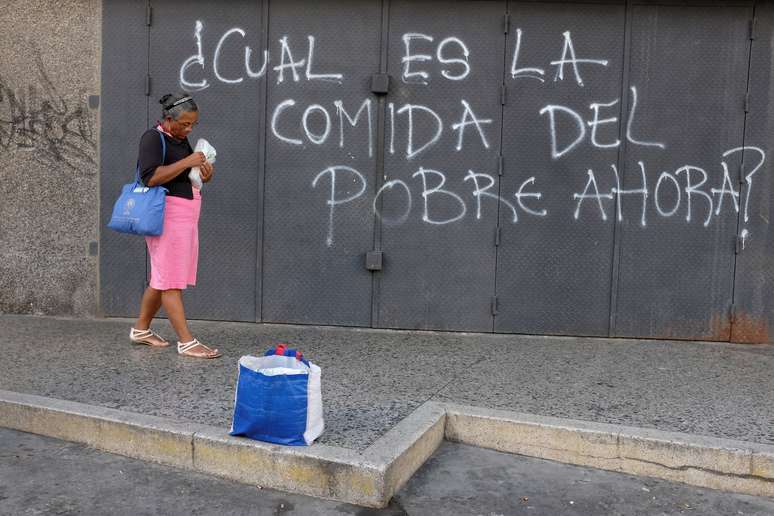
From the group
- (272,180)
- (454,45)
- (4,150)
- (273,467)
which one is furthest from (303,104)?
(273,467)

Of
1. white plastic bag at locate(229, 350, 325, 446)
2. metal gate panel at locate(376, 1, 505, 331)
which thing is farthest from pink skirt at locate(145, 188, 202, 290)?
metal gate panel at locate(376, 1, 505, 331)

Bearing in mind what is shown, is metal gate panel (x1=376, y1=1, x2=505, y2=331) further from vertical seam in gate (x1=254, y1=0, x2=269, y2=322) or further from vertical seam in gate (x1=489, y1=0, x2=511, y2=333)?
vertical seam in gate (x1=254, y1=0, x2=269, y2=322)

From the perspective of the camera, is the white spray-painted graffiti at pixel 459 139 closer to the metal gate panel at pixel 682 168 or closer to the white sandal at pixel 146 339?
the metal gate panel at pixel 682 168

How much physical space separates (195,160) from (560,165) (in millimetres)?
2898

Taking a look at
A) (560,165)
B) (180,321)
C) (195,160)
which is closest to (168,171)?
(195,160)

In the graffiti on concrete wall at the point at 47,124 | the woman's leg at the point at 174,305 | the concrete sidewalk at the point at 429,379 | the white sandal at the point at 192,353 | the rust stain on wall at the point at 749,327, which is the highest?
the graffiti on concrete wall at the point at 47,124

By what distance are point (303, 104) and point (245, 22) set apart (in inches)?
31.5

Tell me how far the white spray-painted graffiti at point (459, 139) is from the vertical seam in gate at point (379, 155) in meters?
0.04

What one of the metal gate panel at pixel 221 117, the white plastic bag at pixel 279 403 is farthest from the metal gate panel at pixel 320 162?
the white plastic bag at pixel 279 403

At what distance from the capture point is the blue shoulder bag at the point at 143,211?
4965 millimetres

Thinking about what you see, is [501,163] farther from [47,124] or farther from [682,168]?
[47,124]

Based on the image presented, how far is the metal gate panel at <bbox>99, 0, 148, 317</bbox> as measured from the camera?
6.42 metres

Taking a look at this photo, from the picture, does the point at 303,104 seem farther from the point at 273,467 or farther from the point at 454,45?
the point at 273,467

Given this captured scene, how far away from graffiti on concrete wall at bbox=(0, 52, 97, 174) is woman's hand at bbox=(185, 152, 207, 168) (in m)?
1.88
